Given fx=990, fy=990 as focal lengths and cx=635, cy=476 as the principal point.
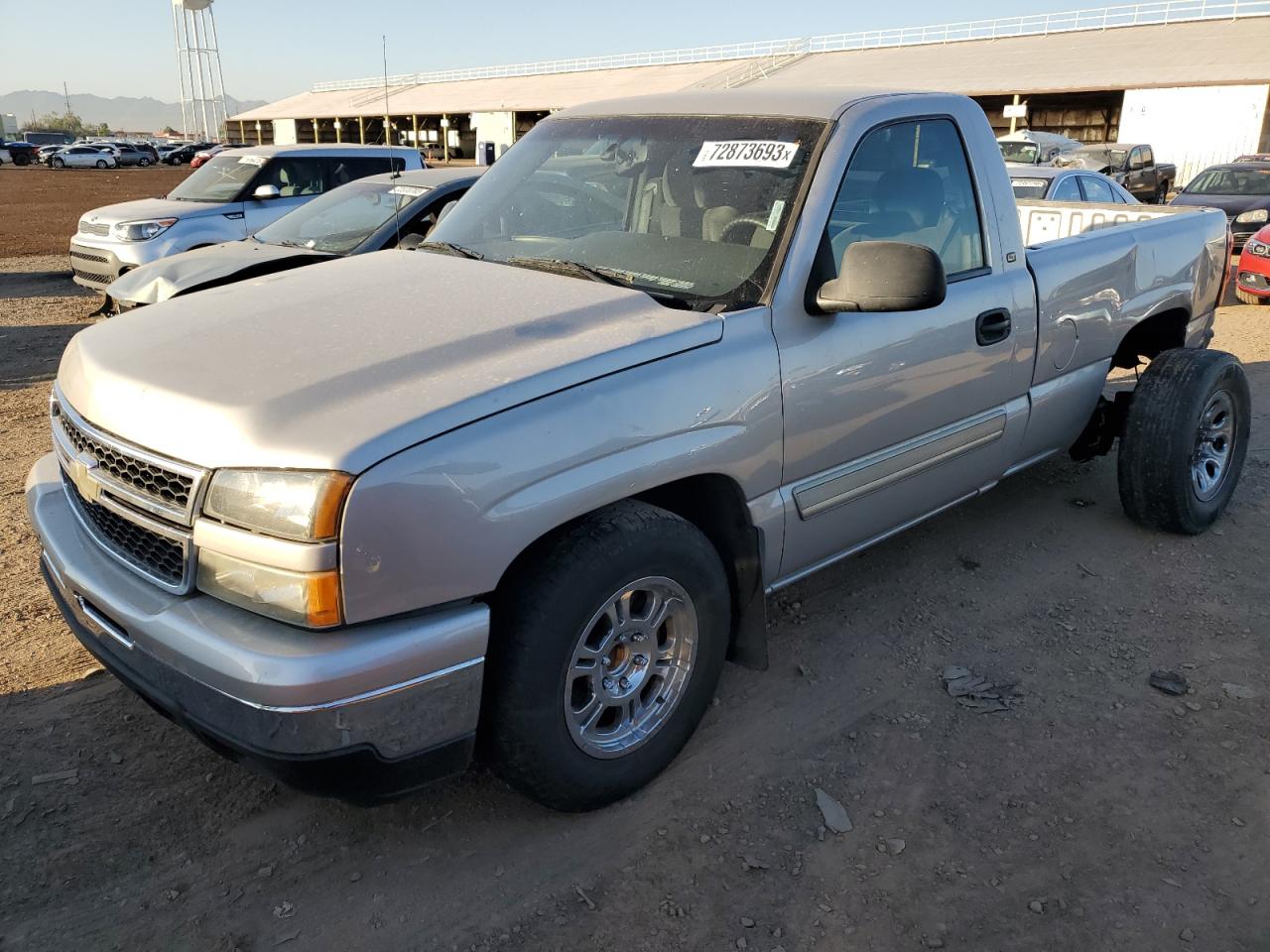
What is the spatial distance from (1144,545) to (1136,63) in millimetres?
39684

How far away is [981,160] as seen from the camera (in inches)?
149

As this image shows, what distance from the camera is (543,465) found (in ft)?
7.78

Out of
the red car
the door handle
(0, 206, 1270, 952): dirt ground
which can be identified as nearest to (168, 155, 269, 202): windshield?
(0, 206, 1270, 952): dirt ground

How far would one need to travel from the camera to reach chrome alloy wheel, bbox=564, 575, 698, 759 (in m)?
2.68

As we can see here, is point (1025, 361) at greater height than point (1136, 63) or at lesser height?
lesser

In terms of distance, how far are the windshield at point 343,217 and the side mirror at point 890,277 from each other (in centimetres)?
554

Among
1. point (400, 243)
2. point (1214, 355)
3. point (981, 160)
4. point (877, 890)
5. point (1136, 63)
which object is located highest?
point (1136, 63)

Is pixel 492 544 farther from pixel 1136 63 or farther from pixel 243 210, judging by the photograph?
pixel 1136 63

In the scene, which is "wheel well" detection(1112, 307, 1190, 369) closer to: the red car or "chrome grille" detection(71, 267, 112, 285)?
the red car

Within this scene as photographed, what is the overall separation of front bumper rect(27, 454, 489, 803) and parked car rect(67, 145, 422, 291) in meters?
8.66

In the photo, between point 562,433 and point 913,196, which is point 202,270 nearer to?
point 913,196

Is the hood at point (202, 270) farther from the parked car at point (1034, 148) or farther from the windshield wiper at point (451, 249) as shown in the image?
the parked car at point (1034, 148)

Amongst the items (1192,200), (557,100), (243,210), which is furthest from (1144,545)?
(557,100)

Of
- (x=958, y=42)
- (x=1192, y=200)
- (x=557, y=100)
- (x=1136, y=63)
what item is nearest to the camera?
(x=1192, y=200)
